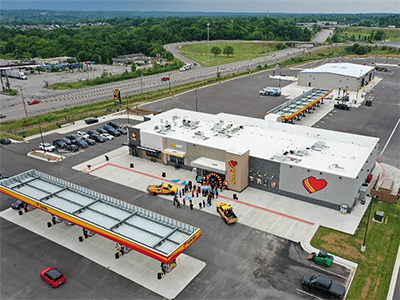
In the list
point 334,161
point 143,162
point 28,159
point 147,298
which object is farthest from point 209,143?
point 28,159

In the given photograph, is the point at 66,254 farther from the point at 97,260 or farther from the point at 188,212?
the point at 188,212

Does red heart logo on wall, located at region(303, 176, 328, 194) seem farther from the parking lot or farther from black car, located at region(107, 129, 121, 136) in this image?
black car, located at region(107, 129, 121, 136)

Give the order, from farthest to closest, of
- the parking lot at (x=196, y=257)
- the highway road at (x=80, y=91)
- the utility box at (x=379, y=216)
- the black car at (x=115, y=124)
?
the highway road at (x=80, y=91)
the black car at (x=115, y=124)
the utility box at (x=379, y=216)
the parking lot at (x=196, y=257)

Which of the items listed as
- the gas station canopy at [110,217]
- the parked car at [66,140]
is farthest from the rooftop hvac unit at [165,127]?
the parked car at [66,140]

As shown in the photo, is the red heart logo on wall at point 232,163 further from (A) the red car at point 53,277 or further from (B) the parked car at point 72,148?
(B) the parked car at point 72,148

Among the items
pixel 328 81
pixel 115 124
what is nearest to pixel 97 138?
pixel 115 124

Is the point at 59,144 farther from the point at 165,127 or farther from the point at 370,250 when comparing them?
the point at 370,250
